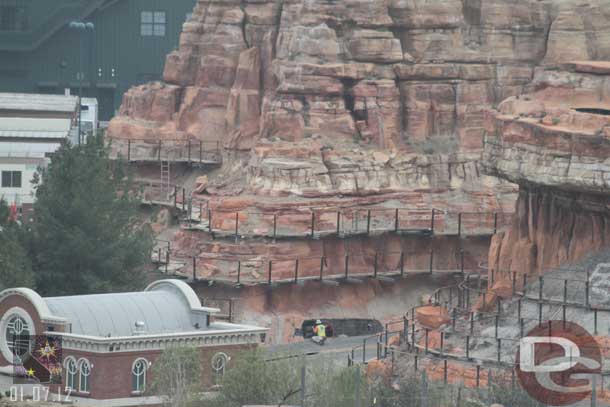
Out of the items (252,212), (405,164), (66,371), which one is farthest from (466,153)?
(66,371)

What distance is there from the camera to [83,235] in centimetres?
9556

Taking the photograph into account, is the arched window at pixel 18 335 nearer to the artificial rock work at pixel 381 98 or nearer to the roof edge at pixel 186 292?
the roof edge at pixel 186 292

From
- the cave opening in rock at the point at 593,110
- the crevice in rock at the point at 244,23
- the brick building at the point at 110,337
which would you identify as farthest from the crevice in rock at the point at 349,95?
the cave opening in rock at the point at 593,110

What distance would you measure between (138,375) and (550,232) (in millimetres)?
11998

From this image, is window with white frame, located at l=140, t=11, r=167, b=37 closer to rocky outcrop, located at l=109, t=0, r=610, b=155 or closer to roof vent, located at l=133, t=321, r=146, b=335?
rocky outcrop, located at l=109, t=0, r=610, b=155

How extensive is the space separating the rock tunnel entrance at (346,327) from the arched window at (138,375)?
21537 millimetres

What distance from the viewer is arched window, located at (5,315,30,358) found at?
81312mm

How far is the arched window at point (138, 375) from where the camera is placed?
260 feet

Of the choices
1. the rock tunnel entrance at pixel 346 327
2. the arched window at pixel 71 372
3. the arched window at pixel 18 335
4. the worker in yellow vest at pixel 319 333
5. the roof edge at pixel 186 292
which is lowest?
the rock tunnel entrance at pixel 346 327

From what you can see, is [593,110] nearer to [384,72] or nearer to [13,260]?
[13,260]

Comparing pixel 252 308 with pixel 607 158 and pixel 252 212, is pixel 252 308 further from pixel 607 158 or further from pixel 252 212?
pixel 607 158

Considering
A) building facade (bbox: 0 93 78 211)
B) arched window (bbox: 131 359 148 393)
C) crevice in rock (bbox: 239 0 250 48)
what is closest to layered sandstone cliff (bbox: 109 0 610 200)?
crevice in rock (bbox: 239 0 250 48)

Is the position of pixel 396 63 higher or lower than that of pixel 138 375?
higher

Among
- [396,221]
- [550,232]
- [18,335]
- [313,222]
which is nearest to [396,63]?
[396,221]
